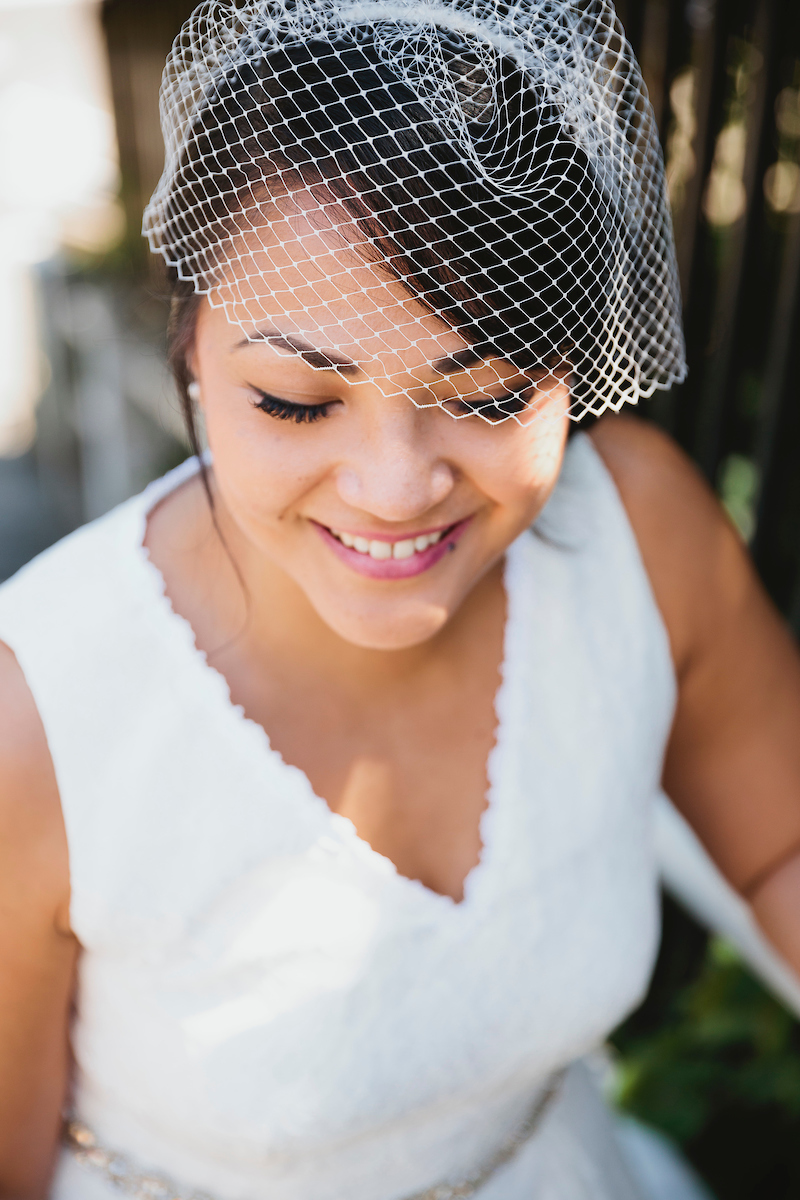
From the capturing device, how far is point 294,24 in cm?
103

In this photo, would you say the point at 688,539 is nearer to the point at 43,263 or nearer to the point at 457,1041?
the point at 457,1041

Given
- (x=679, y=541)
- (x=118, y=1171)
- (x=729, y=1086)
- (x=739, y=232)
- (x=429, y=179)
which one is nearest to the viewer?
(x=429, y=179)

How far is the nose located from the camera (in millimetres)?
1039

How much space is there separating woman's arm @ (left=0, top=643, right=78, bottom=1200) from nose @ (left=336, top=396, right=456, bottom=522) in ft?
1.61

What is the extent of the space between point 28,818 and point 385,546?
0.53m

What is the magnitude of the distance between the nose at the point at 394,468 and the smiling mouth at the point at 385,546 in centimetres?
7

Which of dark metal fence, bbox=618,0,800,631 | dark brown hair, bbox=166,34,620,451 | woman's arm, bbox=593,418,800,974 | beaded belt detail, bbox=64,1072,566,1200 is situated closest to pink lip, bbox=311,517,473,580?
dark brown hair, bbox=166,34,620,451

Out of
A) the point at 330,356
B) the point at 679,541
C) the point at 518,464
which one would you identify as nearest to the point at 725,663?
the point at 679,541

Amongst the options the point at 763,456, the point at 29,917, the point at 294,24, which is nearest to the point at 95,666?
the point at 29,917

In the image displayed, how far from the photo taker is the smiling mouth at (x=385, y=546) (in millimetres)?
1147

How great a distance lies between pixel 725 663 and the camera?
1.59 meters

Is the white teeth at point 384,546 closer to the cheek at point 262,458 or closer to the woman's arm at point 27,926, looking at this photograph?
the cheek at point 262,458

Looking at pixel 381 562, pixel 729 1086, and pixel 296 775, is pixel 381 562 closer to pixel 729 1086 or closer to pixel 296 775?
pixel 296 775

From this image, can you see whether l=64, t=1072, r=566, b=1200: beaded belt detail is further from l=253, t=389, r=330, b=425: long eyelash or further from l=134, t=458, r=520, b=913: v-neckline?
l=253, t=389, r=330, b=425: long eyelash
